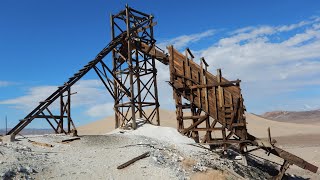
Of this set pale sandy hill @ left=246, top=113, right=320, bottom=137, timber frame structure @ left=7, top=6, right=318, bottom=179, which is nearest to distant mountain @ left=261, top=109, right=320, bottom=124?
pale sandy hill @ left=246, top=113, right=320, bottom=137

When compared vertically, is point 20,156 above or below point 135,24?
below

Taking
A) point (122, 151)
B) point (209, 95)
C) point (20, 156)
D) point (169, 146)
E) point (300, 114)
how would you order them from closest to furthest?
1. point (20, 156)
2. point (122, 151)
3. point (169, 146)
4. point (209, 95)
5. point (300, 114)

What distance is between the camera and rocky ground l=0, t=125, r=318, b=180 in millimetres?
Result: 13688

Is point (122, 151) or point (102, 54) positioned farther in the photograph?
point (102, 54)

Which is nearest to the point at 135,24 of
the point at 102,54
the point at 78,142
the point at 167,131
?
the point at 102,54

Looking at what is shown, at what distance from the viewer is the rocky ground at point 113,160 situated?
539 inches

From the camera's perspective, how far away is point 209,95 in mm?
21156

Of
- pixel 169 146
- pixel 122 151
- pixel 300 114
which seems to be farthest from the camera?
pixel 300 114

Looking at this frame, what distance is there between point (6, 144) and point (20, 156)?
254cm

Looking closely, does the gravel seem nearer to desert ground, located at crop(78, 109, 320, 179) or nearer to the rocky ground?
the rocky ground

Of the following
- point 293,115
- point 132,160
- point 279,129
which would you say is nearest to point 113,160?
point 132,160

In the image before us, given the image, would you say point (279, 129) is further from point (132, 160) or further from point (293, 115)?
point (293, 115)

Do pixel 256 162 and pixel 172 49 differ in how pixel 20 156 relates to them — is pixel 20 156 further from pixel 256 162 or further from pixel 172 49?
pixel 256 162

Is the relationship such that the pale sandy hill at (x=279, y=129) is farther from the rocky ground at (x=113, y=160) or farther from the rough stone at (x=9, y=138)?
the rough stone at (x=9, y=138)
